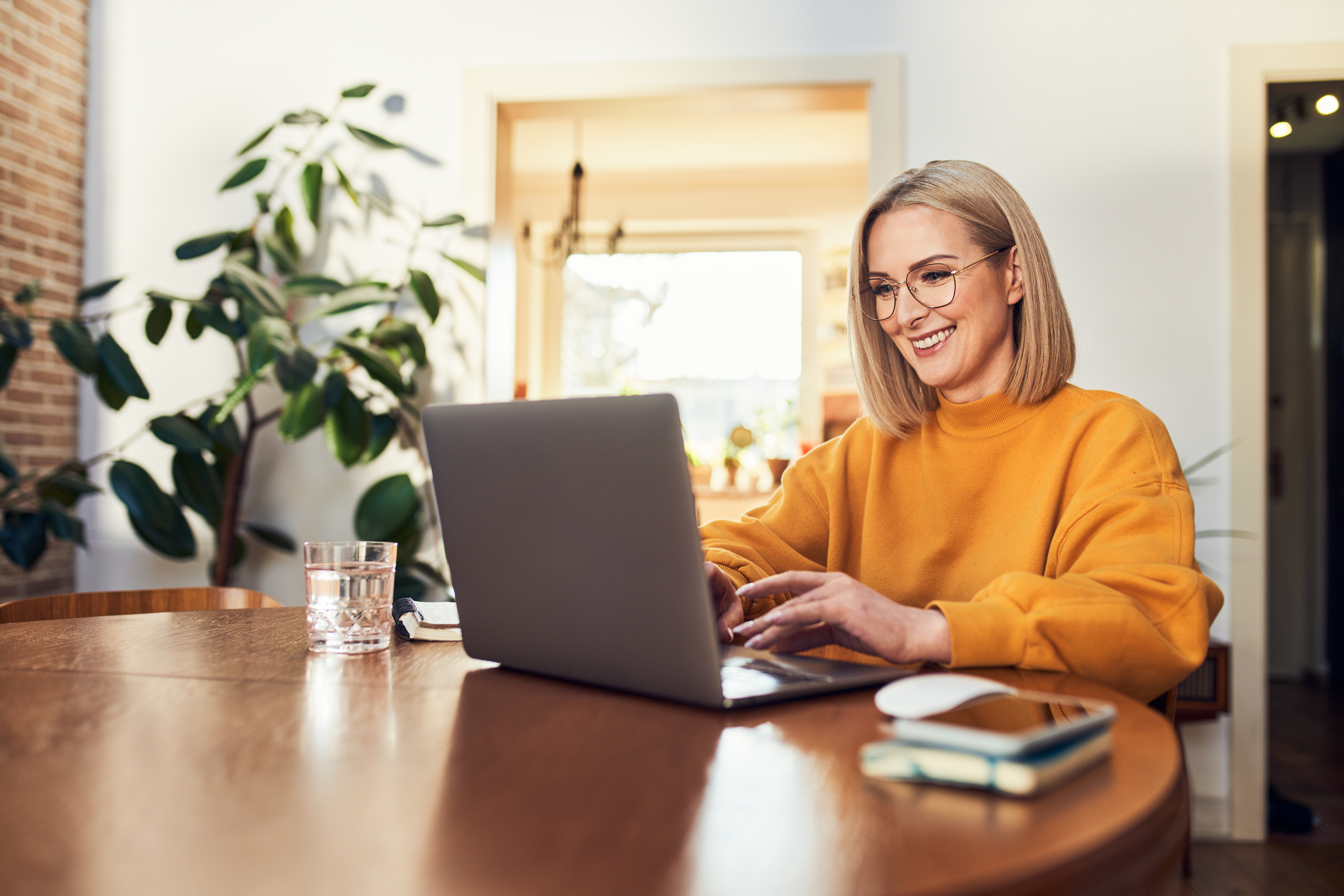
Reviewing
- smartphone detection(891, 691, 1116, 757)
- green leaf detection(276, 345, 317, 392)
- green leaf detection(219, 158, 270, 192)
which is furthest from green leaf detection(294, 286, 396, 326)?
smartphone detection(891, 691, 1116, 757)

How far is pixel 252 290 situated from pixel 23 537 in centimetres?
99

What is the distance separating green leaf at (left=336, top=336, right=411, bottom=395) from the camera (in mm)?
2740

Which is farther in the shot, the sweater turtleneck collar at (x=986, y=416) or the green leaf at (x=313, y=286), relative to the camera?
the green leaf at (x=313, y=286)

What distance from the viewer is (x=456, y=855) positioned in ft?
1.59

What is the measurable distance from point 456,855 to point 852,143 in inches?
218

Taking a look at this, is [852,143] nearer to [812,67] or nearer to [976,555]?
[812,67]

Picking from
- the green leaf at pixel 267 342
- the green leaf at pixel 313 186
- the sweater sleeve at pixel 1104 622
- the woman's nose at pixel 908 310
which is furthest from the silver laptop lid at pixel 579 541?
the green leaf at pixel 313 186

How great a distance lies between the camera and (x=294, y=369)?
2654 millimetres

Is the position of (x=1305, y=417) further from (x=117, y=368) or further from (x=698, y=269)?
(x=117, y=368)

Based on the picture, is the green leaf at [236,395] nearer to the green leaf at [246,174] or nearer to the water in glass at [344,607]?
the green leaf at [246,174]

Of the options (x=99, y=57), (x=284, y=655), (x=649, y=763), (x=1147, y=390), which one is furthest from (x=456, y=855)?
(x=99, y=57)

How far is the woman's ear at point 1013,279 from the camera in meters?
1.41

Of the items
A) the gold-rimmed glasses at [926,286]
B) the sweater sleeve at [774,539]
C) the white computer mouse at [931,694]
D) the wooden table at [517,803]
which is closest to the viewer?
the wooden table at [517,803]

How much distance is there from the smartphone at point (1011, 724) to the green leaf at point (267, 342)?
227 cm
